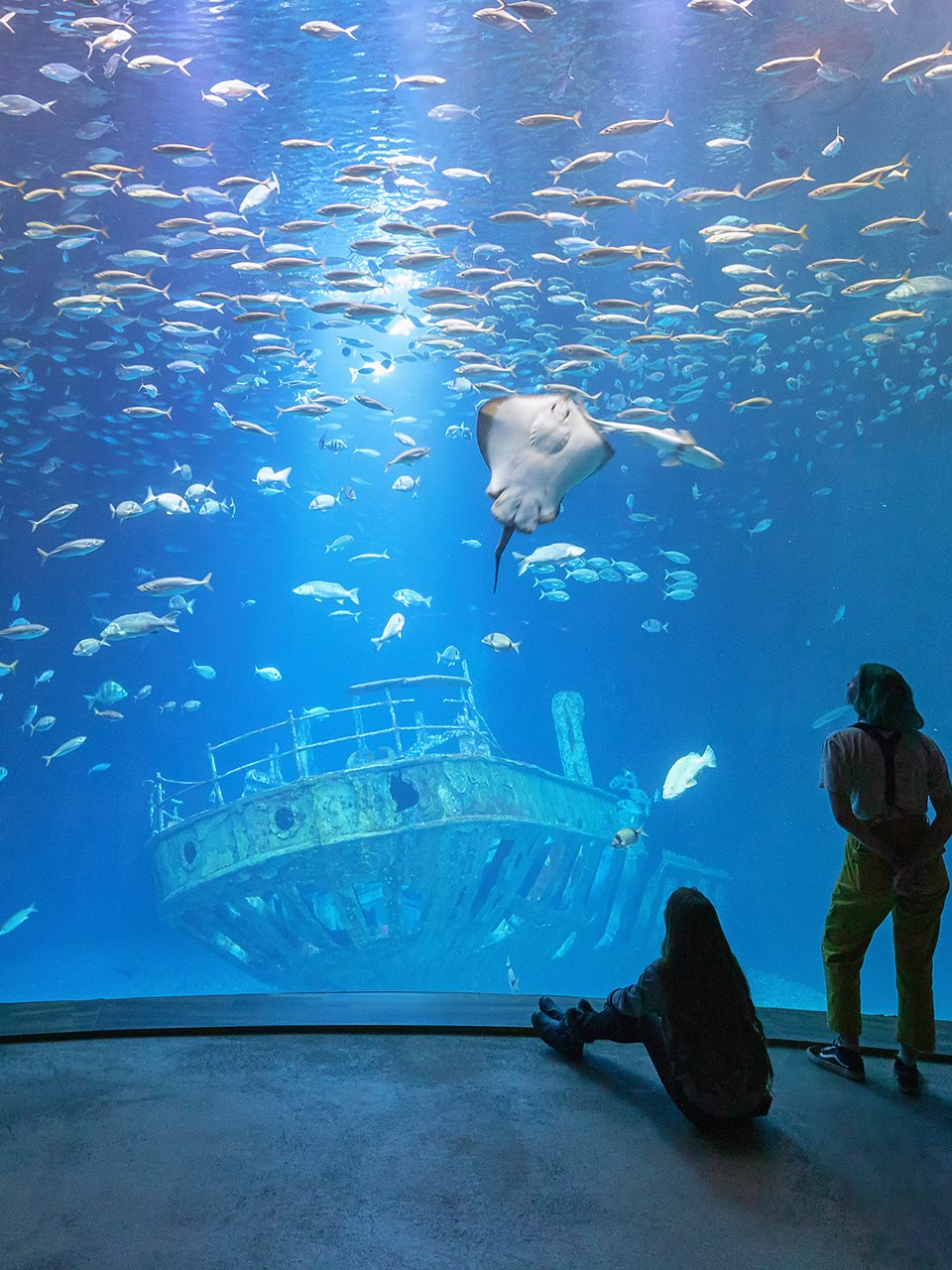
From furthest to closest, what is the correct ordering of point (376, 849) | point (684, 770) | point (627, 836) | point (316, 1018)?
point (376, 849) < point (684, 770) < point (627, 836) < point (316, 1018)

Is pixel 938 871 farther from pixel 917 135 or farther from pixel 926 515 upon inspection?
pixel 926 515

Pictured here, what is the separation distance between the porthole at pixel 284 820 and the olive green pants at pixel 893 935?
10.0 meters

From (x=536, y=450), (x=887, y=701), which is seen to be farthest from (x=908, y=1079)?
(x=536, y=450)

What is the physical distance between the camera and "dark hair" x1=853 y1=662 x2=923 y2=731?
288 cm

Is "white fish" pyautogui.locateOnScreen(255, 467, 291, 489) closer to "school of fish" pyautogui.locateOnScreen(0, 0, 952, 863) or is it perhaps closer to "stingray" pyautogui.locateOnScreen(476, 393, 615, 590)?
"school of fish" pyautogui.locateOnScreen(0, 0, 952, 863)

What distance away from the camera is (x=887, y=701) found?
9.45 ft

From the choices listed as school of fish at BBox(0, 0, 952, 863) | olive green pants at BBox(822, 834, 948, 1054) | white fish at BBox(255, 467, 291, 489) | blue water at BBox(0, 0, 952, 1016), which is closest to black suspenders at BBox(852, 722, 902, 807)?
olive green pants at BBox(822, 834, 948, 1054)

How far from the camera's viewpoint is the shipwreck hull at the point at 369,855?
12.2 meters

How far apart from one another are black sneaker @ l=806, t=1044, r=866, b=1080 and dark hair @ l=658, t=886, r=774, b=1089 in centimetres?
70

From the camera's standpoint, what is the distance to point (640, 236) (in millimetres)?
15789

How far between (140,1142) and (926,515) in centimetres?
3179

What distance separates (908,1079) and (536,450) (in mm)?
3411

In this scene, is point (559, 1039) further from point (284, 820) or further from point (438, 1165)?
point (284, 820)

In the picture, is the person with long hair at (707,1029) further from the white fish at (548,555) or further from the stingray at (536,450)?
the white fish at (548,555)
